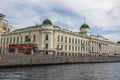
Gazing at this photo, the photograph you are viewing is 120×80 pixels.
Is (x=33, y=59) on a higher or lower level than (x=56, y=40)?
lower

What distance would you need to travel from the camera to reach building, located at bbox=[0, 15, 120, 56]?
87.5m

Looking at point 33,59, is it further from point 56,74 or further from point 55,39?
point 55,39

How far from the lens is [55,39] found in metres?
89.6

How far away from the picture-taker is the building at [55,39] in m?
87.5

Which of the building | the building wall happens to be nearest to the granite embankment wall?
the building wall

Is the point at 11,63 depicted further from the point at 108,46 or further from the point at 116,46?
the point at 116,46

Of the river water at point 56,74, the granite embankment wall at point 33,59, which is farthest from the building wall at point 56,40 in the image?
the river water at point 56,74

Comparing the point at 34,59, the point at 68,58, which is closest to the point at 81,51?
the point at 68,58

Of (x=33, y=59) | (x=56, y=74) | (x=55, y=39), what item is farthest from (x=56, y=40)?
(x=56, y=74)

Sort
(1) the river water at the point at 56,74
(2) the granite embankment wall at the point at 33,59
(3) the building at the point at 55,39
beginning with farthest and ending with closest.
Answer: (3) the building at the point at 55,39
(2) the granite embankment wall at the point at 33,59
(1) the river water at the point at 56,74

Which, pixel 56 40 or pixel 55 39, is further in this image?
pixel 56 40

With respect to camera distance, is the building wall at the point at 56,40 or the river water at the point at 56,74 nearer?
the river water at the point at 56,74

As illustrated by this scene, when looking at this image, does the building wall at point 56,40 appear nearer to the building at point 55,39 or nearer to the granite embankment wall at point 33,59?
the building at point 55,39

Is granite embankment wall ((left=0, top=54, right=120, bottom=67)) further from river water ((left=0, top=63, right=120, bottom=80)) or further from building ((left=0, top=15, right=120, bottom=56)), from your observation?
building ((left=0, top=15, right=120, bottom=56))
